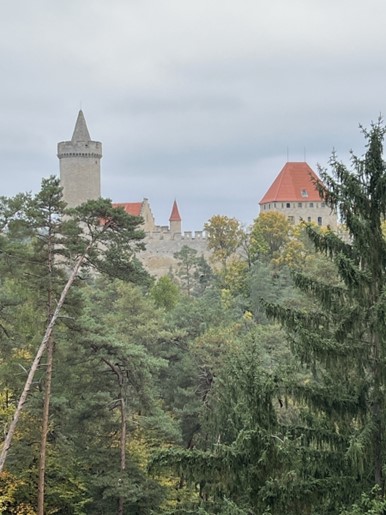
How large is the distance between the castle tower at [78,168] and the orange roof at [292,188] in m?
17.2

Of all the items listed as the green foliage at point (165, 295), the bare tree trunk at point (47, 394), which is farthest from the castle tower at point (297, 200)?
the bare tree trunk at point (47, 394)

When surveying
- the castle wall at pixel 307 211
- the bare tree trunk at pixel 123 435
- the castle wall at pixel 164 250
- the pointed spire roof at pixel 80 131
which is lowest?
the bare tree trunk at pixel 123 435

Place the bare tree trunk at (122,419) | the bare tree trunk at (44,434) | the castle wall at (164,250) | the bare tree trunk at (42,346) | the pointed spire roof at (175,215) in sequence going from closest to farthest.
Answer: the bare tree trunk at (42,346), the bare tree trunk at (44,434), the bare tree trunk at (122,419), the castle wall at (164,250), the pointed spire roof at (175,215)

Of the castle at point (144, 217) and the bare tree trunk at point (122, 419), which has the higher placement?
the castle at point (144, 217)

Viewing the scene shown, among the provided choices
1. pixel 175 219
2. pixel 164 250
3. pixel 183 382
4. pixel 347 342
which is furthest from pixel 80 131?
pixel 347 342

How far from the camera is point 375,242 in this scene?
1241 cm

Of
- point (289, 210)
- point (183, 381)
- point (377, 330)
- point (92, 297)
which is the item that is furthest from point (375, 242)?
point (289, 210)

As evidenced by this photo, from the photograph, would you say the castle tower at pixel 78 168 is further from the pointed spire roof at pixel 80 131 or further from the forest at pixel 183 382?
the forest at pixel 183 382

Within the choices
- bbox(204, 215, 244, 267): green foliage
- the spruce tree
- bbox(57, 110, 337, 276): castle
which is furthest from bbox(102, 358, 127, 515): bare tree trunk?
bbox(57, 110, 337, 276): castle

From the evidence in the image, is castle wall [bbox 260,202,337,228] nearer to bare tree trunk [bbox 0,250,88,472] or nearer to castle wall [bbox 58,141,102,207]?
castle wall [bbox 58,141,102,207]

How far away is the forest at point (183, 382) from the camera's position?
39.0 ft

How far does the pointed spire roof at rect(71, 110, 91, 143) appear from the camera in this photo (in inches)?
3152

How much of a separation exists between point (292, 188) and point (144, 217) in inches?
576

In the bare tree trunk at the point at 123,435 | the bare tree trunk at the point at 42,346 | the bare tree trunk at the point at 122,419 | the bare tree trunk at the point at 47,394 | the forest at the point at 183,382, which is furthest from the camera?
the bare tree trunk at the point at 123,435
